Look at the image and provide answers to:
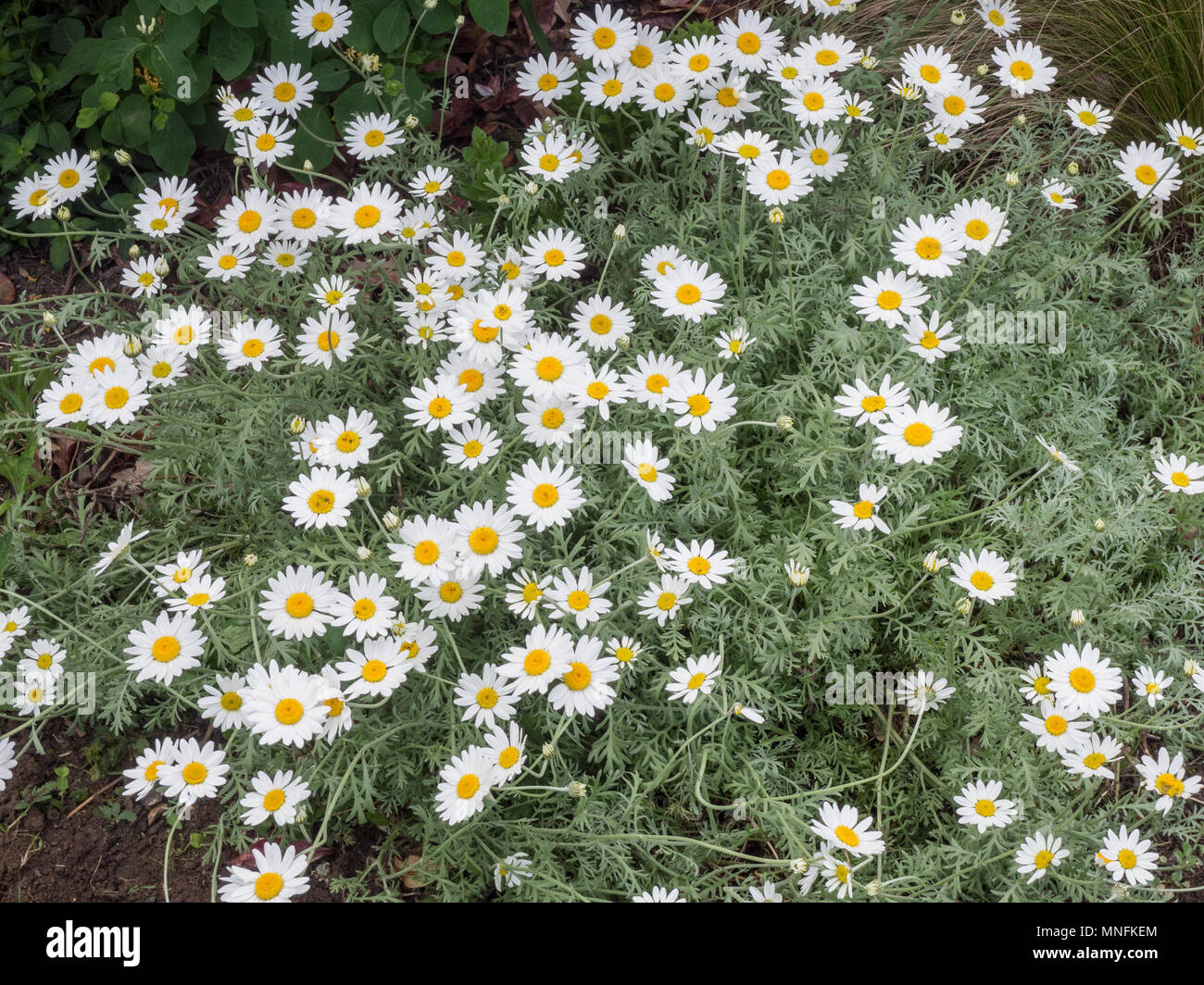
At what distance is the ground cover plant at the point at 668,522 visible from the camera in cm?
253

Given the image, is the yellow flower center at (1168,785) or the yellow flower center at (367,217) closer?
the yellow flower center at (1168,785)

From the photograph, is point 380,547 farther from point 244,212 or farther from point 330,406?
point 244,212

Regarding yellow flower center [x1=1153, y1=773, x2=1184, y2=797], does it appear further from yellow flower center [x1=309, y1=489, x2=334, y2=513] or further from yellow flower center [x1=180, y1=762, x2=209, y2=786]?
yellow flower center [x1=180, y1=762, x2=209, y2=786]

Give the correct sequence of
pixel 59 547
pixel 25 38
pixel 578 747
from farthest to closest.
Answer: pixel 25 38 → pixel 59 547 → pixel 578 747

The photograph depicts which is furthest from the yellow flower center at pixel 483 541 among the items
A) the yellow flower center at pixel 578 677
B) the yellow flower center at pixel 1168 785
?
the yellow flower center at pixel 1168 785

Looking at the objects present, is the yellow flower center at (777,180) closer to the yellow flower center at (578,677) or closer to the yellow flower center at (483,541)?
the yellow flower center at (483,541)

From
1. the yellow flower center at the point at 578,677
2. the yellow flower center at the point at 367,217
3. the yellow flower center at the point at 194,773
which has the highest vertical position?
the yellow flower center at the point at 367,217

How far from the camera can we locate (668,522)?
9.81 ft

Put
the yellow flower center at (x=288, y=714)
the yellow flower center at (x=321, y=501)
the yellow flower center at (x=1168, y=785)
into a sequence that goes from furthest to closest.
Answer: the yellow flower center at (x=321, y=501)
the yellow flower center at (x=1168, y=785)
the yellow flower center at (x=288, y=714)

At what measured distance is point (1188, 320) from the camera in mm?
3465

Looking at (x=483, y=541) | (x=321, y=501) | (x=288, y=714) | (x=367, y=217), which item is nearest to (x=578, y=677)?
(x=483, y=541)

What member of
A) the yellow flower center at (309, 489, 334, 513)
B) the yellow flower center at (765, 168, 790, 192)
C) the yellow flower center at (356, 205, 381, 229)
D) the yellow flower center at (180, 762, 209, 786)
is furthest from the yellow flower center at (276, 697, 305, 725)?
the yellow flower center at (765, 168, 790, 192)
